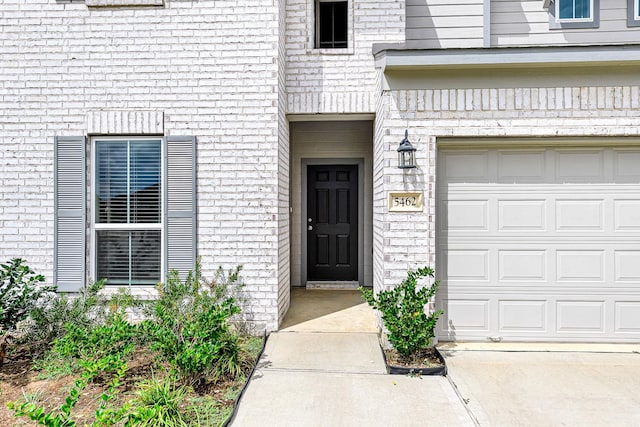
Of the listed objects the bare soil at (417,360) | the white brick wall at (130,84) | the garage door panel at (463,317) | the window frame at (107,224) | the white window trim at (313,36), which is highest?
the white window trim at (313,36)

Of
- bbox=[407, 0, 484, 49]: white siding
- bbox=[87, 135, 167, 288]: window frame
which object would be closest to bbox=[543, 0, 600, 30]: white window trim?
bbox=[407, 0, 484, 49]: white siding

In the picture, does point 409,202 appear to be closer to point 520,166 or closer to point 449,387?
point 520,166

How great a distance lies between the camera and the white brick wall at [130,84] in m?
4.46

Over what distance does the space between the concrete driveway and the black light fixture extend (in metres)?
1.92

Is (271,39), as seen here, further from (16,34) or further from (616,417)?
(616,417)

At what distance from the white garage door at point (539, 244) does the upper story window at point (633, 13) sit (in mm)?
2420

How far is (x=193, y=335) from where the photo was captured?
334 cm

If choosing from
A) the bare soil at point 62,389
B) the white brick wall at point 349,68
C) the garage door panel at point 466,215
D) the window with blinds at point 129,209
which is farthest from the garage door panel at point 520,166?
the window with blinds at point 129,209

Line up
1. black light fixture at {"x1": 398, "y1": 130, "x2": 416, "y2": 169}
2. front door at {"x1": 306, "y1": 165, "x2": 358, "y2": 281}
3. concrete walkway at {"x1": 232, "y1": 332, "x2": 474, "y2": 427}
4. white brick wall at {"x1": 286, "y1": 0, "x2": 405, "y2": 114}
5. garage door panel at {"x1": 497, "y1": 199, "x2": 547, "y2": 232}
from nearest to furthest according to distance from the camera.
Answer: concrete walkway at {"x1": 232, "y1": 332, "x2": 474, "y2": 427}, black light fixture at {"x1": 398, "y1": 130, "x2": 416, "y2": 169}, garage door panel at {"x1": 497, "y1": 199, "x2": 547, "y2": 232}, white brick wall at {"x1": 286, "y1": 0, "x2": 405, "y2": 114}, front door at {"x1": 306, "y1": 165, "x2": 358, "y2": 281}

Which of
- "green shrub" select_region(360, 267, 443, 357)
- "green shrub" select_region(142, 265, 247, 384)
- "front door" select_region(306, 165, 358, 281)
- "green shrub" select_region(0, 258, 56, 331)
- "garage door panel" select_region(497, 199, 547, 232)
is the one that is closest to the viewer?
"green shrub" select_region(142, 265, 247, 384)

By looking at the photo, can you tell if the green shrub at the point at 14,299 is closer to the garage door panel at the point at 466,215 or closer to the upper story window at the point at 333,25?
the garage door panel at the point at 466,215

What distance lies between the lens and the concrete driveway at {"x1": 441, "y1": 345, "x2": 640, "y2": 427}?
2.87 metres

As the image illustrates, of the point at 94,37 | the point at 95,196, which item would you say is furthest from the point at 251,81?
the point at 95,196

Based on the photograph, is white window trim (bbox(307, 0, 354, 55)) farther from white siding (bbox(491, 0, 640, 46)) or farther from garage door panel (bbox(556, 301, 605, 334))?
garage door panel (bbox(556, 301, 605, 334))
